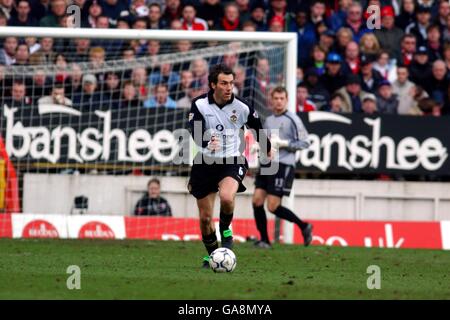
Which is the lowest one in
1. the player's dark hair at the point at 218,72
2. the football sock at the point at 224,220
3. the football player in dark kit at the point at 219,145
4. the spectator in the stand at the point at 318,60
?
the football sock at the point at 224,220

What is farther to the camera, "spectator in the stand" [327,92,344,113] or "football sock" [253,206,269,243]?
"spectator in the stand" [327,92,344,113]

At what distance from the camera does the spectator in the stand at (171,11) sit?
21.1 metres

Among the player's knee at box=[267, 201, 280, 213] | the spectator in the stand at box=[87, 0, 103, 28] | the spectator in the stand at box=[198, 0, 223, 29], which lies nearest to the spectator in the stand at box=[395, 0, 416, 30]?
the spectator in the stand at box=[198, 0, 223, 29]

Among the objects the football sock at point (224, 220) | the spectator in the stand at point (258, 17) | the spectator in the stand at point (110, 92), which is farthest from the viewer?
the spectator in the stand at point (258, 17)

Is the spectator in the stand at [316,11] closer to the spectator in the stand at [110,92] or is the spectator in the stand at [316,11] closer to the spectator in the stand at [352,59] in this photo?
the spectator in the stand at [352,59]

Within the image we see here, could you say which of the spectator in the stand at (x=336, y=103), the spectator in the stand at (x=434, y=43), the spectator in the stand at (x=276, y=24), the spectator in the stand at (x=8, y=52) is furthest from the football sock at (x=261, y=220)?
the spectator in the stand at (x=434, y=43)

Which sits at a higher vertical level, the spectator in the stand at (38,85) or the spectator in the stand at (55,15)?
the spectator in the stand at (55,15)

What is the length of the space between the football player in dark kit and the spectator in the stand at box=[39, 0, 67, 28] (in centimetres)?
855

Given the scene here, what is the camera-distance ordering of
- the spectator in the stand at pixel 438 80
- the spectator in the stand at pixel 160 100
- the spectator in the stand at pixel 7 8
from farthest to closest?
the spectator in the stand at pixel 438 80 → the spectator in the stand at pixel 7 8 → the spectator in the stand at pixel 160 100

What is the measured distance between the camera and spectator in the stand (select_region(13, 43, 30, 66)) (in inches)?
742

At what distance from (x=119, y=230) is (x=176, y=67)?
295cm

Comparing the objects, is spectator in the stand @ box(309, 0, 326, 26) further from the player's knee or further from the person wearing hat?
the player's knee

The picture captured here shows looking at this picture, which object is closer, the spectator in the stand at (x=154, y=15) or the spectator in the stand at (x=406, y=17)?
the spectator in the stand at (x=154, y=15)

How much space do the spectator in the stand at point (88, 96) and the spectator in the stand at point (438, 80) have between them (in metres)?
6.10
